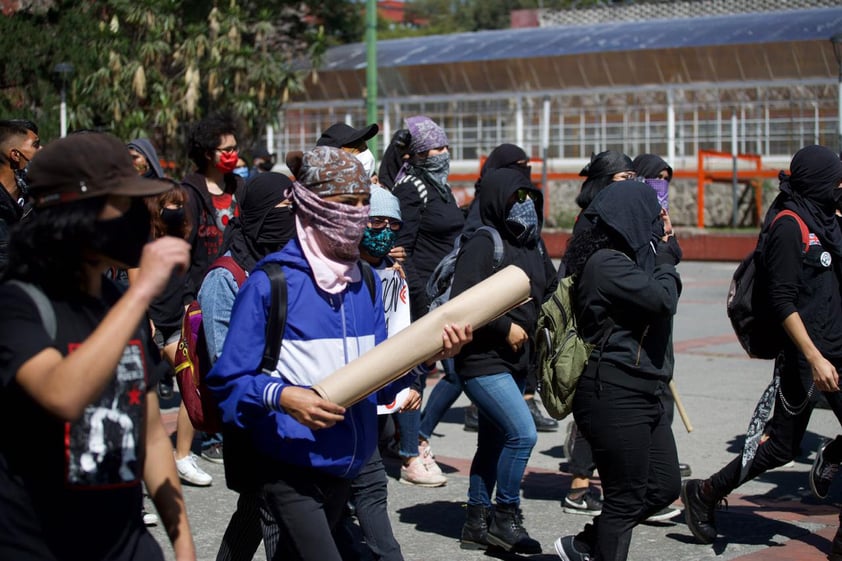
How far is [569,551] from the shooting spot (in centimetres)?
529

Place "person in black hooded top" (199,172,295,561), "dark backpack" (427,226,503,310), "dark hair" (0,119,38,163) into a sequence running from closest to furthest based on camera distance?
1. "person in black hooded top" (199,172,295,561)
2. "dark backpack" (427,226,503,310)
3. "dark hair" (0,119,38,163)

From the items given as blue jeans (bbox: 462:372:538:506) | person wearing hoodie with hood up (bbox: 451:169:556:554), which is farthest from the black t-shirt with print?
blue jeans (bbox: 462:372:538:506)

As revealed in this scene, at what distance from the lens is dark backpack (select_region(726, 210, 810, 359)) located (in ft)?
→ 19.7

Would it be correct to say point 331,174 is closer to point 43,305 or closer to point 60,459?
point 43,305

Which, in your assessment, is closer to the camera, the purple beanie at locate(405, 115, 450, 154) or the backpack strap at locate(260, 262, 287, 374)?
the backpack strap at locate(260, 262, 287, 374)

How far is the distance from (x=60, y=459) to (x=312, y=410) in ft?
2.75

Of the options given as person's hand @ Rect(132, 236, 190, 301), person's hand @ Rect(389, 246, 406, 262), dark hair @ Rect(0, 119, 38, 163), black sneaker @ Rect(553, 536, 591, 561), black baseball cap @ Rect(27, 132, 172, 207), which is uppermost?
black baseball cap @ Rect(27, 132, 172, 207)

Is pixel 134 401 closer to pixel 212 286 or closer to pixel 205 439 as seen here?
pixel 212 286

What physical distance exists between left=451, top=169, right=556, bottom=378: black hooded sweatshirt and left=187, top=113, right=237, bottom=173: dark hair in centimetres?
202

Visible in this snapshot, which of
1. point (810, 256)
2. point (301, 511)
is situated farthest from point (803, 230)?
point (301, 511)

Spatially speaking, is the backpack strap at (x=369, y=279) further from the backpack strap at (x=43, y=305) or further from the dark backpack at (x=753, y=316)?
the dark backpack at (x=753, y=316)

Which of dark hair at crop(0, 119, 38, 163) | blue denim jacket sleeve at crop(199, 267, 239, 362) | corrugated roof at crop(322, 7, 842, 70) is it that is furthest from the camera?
corrugated roof at crop(322, 7, 842, 70)

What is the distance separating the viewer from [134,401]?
9.36ft

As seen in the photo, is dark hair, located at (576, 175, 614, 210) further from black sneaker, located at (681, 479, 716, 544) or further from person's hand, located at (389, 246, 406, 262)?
black sneaker, located at (681, 479, 716, 544)
